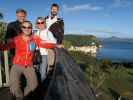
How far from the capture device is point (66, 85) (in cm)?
Result: 511

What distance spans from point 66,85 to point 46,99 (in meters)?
0.85

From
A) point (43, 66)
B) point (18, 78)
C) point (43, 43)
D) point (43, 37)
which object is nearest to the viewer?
point (18, 78)

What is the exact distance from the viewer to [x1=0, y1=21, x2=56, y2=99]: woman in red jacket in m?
6.93

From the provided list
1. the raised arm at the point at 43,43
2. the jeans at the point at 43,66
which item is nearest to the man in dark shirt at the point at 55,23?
the jeans at the point at 43,66

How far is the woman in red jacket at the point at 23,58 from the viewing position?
6.93m

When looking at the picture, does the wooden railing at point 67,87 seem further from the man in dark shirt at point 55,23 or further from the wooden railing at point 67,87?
the man in dark shirt at point 55,23

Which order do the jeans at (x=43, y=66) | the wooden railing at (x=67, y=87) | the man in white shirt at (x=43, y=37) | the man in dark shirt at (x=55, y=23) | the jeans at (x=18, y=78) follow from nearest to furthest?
the wooden railing at (x=67, y=87) < the jeans at (x=18, y=78) < the man in white shirt at (x=43, y=37) < the jeans at (x=43, y=66) < the man in dark shirt at (x=55, y=23)

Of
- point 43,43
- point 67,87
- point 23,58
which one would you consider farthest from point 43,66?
point 67,87

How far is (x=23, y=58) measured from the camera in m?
6.94

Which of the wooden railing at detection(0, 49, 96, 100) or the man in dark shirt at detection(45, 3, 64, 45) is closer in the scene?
the wooden railing at detection(0, 49, 96, 100)

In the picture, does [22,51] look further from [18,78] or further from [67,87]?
[67,87]

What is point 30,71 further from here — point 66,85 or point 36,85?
point 66,85

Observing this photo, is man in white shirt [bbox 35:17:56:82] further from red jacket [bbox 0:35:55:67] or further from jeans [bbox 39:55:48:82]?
red jacket [bbox 0:35:55:67]

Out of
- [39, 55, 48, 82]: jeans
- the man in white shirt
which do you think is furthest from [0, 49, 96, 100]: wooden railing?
[39, 55, 48, 82]: jeans
